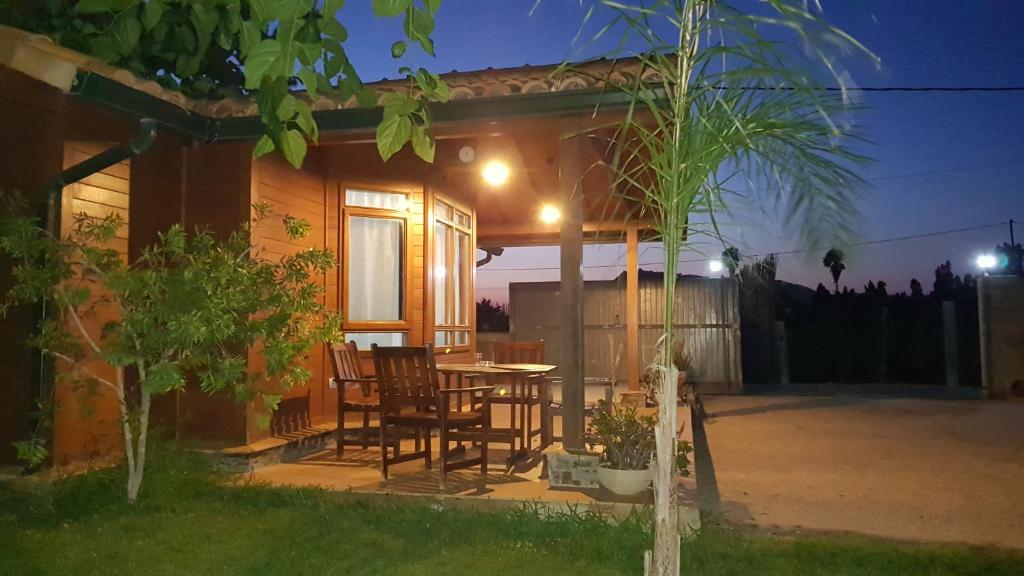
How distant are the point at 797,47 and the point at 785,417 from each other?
9.01m

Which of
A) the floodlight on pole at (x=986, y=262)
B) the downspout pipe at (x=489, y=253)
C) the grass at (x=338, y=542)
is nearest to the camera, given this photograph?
the grass at (x=338, y=542)

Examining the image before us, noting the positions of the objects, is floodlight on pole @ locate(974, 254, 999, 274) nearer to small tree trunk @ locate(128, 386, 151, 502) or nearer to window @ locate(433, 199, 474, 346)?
window @ locate(433, 199, 474, 346)

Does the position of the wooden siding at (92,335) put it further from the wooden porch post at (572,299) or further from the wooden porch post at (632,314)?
the wooden porch post at (632,314)

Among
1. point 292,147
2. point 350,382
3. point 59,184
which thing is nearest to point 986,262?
point 350,382

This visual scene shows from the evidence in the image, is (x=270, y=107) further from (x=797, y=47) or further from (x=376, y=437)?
(x=376, y=437)

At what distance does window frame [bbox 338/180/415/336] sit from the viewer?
6.78 m

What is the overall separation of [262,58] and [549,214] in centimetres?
767

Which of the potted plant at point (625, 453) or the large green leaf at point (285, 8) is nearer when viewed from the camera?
the large green leaf at point (285, 8)

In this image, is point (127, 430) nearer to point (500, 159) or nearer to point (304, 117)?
point (304, 117)

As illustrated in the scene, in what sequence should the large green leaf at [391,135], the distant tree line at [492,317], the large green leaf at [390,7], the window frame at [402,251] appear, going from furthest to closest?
the distant tree line at [492,317] < the window frame at [402,251] < the large green leaf at [391,135] < the large green leaf at [390,7]

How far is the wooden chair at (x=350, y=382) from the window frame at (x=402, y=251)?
2.20ft

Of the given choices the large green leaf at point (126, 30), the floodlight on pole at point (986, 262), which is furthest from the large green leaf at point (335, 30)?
the floodlight on pole at point (986, 262)

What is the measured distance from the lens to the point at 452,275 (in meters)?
8.38

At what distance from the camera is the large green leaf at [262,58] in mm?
1896
